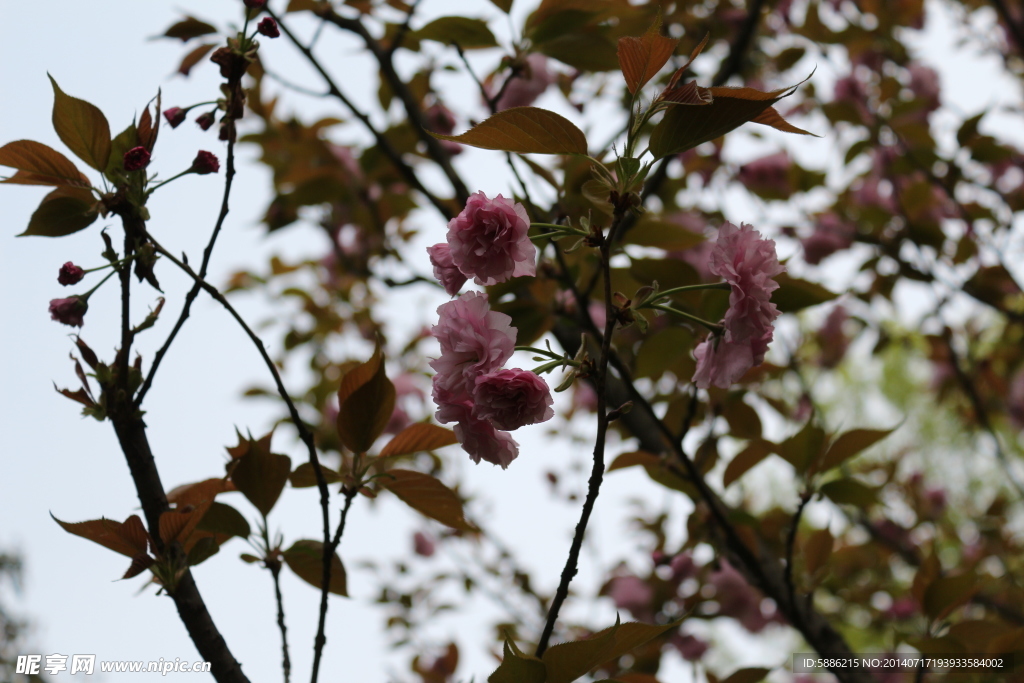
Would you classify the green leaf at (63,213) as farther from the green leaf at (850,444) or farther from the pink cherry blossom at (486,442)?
the green leaf at (850,444)

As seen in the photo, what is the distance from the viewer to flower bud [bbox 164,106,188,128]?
2.93ft

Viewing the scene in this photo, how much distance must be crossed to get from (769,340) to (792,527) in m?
0.52

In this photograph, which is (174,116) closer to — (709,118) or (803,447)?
(709,118)

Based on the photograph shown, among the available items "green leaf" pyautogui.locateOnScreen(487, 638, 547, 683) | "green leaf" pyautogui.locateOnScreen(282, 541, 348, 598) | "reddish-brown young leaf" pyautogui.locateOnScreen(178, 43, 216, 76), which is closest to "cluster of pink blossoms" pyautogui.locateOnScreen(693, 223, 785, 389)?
"green leaf" pyautogui.locateOnScreen(487, 638, 547, 683)

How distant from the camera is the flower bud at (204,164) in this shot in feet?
2.70

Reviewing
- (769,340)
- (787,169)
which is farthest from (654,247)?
(787,169)

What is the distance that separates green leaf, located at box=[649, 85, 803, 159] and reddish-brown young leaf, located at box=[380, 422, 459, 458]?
41 centimetres

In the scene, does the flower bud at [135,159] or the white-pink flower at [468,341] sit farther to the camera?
the flower bud at [135,159]

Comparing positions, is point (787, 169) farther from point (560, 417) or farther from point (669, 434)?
point (669, 434)

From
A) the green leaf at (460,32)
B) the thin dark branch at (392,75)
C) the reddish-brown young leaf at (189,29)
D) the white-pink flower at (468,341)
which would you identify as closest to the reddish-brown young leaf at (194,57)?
the reddish-brown young leaf at (189,29)

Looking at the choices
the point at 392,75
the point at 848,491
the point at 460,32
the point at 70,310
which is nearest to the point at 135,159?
the point at 70,310

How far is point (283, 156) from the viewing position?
84.8 inches

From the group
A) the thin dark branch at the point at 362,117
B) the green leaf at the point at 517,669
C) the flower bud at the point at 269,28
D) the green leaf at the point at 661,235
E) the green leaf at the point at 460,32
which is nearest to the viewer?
the green leaf at the point at 517,669

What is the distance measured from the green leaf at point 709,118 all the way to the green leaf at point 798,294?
345 millimetres
